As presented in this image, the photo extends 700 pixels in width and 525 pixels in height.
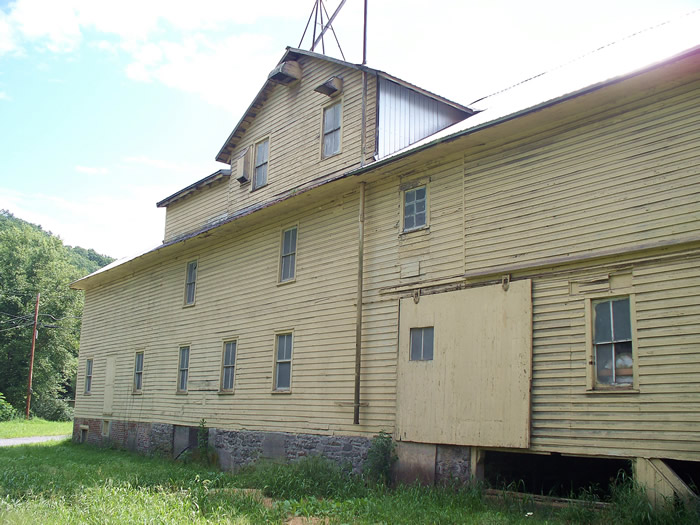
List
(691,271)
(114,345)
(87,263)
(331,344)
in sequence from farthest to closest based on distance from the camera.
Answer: (87,263)
(114,345)
(331,344)
(691,271)

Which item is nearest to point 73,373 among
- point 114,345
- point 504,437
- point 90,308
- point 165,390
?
point 90,308

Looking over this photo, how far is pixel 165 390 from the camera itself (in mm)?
21828

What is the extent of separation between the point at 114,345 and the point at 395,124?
52.2ft

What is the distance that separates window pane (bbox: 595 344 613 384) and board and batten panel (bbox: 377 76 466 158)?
7.21 m

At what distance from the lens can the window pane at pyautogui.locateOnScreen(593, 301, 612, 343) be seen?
1019 cm

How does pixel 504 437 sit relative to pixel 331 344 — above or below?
below

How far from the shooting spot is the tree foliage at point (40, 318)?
169 feet

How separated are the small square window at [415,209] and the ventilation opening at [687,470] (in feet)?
20.9

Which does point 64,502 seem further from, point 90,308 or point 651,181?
point 90,308

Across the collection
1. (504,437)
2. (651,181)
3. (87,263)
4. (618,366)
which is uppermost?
(87,263)

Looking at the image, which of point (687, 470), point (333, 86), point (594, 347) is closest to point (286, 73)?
point (333, 86)

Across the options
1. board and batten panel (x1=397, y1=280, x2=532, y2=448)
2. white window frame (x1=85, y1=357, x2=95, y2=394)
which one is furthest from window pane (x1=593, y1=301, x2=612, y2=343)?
white window frame (x1=85, y1=357, x2=95, y2=394)

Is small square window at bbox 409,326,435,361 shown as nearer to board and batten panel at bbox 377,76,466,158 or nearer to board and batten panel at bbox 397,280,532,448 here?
board and batten panel at bbox 397,280,532,448

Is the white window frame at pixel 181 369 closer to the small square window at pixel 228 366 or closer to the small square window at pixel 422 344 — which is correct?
the small square window at pixel 228 366
